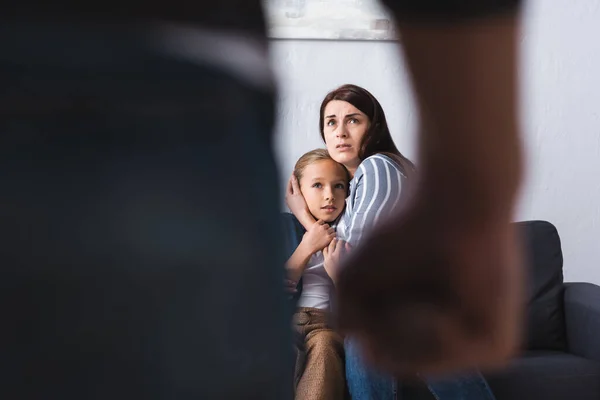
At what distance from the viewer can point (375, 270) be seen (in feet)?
1.38

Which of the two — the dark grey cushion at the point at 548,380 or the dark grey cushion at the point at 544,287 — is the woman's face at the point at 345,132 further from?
the dark grey cushion at the point at 548,380

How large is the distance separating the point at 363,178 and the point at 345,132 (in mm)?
490

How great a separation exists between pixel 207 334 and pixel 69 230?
75 millimetres

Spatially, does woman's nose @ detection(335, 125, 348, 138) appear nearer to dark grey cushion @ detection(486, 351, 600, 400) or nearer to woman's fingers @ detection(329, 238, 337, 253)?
woman's fingers @ detection(329, 238, 337, 253)

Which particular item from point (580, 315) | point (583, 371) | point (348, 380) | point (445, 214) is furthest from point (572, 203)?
point (445, 214)

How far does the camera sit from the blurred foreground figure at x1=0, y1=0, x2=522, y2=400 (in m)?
0.36

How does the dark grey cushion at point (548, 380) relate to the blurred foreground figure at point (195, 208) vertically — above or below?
below

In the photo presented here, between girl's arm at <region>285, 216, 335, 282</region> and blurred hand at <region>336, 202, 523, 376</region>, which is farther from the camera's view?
girl's arm at <region>285, 216, 335, 282</region>

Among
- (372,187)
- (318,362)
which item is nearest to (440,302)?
(372,187)

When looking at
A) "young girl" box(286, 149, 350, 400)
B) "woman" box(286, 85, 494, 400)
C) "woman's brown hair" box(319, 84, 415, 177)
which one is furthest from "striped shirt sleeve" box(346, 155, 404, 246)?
"woman's brown hair" box(319, 84, 415, 177)

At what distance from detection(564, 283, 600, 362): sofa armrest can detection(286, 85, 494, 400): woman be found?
2.73 feet

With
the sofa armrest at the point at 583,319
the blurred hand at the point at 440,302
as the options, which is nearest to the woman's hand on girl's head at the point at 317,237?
the sofa armrest at the point at 583,319

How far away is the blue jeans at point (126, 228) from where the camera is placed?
0.36 metres

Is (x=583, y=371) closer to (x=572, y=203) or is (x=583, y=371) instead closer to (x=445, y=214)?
(x=572, y=203)
